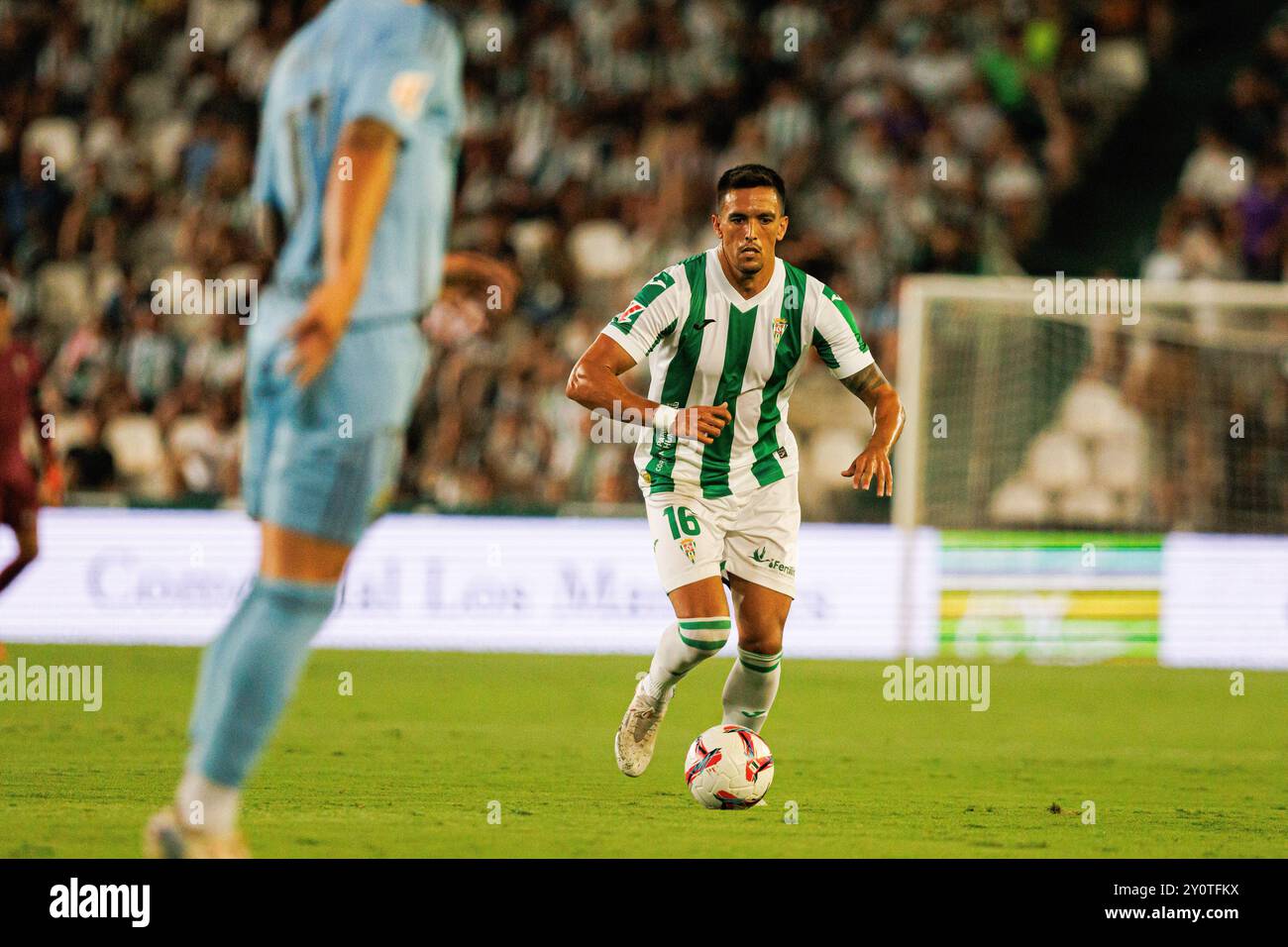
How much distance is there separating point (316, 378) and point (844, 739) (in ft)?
17.7

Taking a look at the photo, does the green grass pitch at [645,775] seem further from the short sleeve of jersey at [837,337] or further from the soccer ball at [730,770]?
the short sleeve of jersey at [837,337]

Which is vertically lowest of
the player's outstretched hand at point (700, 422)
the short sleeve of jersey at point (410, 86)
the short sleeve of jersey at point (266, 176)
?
the player's outstretched hand at point (700, 422)

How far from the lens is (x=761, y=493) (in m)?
7.25

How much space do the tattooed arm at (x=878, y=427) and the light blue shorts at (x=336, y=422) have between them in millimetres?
2285

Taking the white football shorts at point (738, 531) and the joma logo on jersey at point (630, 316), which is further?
the white football shorts at point (738, 531)

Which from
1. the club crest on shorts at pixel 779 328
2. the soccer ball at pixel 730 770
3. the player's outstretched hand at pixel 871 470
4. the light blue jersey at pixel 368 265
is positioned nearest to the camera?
the light blue jersey at pixel 368 265

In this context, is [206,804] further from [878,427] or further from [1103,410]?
[1103,410]

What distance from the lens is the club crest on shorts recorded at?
7.19m

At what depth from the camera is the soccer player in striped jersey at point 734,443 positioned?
7.05 meters

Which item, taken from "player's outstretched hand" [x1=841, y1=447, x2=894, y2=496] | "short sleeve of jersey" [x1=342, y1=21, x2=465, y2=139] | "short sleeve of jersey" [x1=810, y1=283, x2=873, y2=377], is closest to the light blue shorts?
"short sleeve of jersey" [x1=342, y1=21, x2=465, y2=139]

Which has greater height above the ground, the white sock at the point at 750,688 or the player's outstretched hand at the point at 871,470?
the player's outstretched hand at the point at 871,470

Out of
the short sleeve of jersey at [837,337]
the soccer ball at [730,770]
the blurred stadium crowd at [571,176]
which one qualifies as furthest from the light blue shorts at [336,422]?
the blurred stadium crowd at [571,176]

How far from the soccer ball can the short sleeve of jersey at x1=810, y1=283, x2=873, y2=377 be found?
155cm

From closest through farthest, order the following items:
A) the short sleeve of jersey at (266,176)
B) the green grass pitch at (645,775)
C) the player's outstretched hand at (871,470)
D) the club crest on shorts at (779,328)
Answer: the short sleeve of jersey at (266,176) < the green grass pitch at (645,775) < the player's outstretched hand at (871,470) < the club crest on shorts at (779,328)
